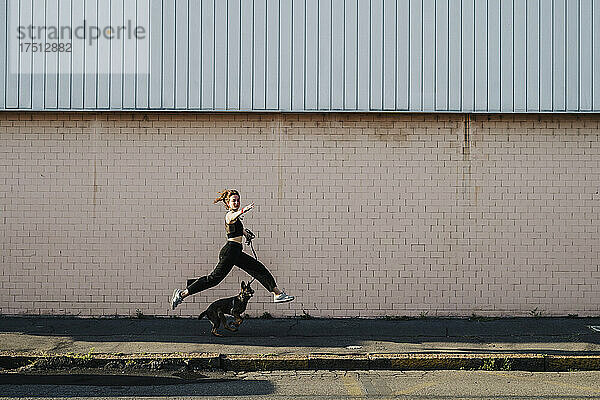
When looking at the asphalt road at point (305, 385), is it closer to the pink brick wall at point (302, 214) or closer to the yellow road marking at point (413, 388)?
the yellow road marking at point (413, 388)

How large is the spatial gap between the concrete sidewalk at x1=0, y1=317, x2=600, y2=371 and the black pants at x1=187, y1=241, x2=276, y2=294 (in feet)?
2.15

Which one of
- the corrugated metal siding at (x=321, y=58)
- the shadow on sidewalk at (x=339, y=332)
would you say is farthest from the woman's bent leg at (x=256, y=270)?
the corrugated metal siding at (x=321, y=58)

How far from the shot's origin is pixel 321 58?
11664 mm

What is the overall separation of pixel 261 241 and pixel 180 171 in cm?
161

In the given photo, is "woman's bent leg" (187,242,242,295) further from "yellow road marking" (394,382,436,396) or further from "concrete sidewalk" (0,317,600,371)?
"yellow road marking" (394,382,436,396)

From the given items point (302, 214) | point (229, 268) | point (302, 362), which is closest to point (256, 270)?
point (229, 268)

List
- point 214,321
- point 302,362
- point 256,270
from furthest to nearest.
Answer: point 256,270 → point 214,321 → point 302,362

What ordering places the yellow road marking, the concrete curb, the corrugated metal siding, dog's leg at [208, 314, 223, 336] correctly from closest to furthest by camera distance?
the yellow road marking < the concrete curb < dog's leg at [208, 314, 223, 336] < the corrugated metal siding

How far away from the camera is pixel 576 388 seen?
8133 millimetres

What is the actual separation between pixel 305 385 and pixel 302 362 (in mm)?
793

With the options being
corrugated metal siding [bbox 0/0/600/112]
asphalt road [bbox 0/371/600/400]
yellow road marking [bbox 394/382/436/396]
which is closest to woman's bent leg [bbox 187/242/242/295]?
asphalt road [bbox 0/371/600/400]

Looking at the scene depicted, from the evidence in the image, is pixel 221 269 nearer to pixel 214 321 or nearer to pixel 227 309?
pixel 227 309

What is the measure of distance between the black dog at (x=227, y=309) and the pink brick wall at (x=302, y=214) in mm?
1379

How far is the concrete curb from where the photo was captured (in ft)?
29.6
